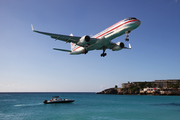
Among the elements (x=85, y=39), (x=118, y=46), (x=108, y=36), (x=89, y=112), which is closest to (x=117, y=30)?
(x=108, y=36)

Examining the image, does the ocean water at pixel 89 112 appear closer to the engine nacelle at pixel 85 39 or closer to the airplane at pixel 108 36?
the airplane at pixel 108 36

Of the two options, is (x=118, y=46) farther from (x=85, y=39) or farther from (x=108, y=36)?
(x=85, y=39)

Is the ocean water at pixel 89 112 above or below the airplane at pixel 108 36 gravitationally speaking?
below

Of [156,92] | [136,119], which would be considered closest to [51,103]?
[136,119]

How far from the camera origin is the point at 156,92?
198 metres

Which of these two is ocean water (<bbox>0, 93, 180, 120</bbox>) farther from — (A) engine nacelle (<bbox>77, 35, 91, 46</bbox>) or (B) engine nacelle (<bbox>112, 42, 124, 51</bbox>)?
(A) engine nacelle (<bbox>77, 35, 91, 46</bbox>)

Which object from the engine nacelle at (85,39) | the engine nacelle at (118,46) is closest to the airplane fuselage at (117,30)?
the engine nacelle at (85,39)

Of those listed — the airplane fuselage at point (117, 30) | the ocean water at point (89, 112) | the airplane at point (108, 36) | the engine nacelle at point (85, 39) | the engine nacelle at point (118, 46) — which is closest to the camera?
the airplane fuselage at point (117, 30)

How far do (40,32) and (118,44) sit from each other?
19.8 meters

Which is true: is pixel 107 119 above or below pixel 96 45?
below

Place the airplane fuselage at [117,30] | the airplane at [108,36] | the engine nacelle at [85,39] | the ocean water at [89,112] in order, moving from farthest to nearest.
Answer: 1. the ocean water at [89,112]
2. the engine nacelle at [85,39]
3. the airplane at [108,36]
4. the airplane fuselage at [117,30]

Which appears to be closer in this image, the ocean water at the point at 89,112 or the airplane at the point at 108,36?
the airplane at the point at 108,36

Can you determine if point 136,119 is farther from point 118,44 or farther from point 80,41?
point 80,41

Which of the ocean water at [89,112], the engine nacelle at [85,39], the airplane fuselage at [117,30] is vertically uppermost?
the airplane fuselage at [117,30]
